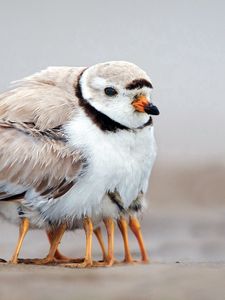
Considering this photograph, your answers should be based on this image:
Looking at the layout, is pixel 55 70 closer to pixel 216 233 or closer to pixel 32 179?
pixel 32 179

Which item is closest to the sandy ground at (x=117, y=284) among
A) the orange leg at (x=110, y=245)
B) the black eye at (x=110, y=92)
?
the orange leg at (x=110, y=245)

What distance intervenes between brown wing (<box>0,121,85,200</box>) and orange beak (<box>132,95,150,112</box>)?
1.29ft

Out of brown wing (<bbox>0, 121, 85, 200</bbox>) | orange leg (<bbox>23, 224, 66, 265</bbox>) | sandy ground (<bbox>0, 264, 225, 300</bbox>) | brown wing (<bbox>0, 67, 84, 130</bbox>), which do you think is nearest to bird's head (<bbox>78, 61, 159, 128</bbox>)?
brown wing (<bbox>0, 67, 84, 130</bbox>)

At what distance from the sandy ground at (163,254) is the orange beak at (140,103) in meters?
0.81

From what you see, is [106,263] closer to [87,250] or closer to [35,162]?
[87,250]

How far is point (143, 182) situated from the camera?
8516 mm

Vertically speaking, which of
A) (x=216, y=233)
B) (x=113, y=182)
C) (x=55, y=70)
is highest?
(x=55, y=70)

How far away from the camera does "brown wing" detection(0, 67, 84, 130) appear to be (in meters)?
8.35

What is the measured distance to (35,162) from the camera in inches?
328

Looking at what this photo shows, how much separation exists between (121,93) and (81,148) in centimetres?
36

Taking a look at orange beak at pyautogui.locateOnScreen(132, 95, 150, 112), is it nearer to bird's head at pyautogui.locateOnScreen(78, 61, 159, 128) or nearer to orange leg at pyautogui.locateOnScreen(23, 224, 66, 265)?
bird's head at pyautogui.locateOnScreen(78, 61, 159, 128)

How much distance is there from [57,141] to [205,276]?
1.26 m

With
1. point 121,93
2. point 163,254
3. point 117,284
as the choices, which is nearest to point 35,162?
point 121,93

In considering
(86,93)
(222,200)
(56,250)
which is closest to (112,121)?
(86,93)
